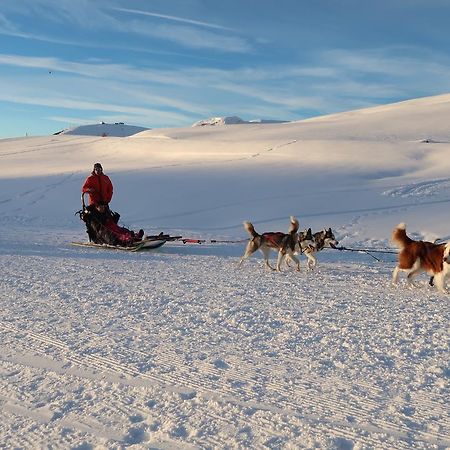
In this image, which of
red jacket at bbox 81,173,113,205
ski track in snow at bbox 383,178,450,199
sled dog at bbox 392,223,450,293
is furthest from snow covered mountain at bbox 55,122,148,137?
sled dog at bbox 392,223,450,293

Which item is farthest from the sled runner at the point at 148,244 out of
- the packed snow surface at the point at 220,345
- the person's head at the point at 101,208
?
the person's head at the point at 101,208

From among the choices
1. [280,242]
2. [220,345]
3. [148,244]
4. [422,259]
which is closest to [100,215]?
[148,244]

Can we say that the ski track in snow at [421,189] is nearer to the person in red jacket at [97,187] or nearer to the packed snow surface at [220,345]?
the packed snow surface at [220,345]

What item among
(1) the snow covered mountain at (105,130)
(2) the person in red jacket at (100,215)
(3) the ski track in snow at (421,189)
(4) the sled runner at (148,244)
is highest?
(1) the snow covered mountain at (105,130)

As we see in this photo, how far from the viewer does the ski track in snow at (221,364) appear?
284 cm

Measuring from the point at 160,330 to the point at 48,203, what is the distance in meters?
11.9

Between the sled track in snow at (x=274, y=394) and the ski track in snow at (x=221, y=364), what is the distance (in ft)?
0.03

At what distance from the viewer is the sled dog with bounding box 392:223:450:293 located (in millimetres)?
6156

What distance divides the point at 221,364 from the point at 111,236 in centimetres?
628

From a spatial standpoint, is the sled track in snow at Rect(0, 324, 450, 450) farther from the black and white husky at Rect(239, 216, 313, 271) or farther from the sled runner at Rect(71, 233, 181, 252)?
the sled runner at Rect(71, 233, 181, 252)

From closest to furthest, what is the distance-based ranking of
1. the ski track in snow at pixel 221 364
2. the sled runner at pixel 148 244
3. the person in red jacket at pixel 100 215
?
the ski track in snow at pixel 221 364 < the sled runner at pixel 148 244 < the person in red jacket at pixel 100 215

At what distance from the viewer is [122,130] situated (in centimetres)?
8362

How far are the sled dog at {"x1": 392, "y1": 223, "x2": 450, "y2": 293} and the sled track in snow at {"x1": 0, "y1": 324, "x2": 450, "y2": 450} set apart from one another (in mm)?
3019

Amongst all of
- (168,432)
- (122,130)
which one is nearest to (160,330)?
(168,432)
